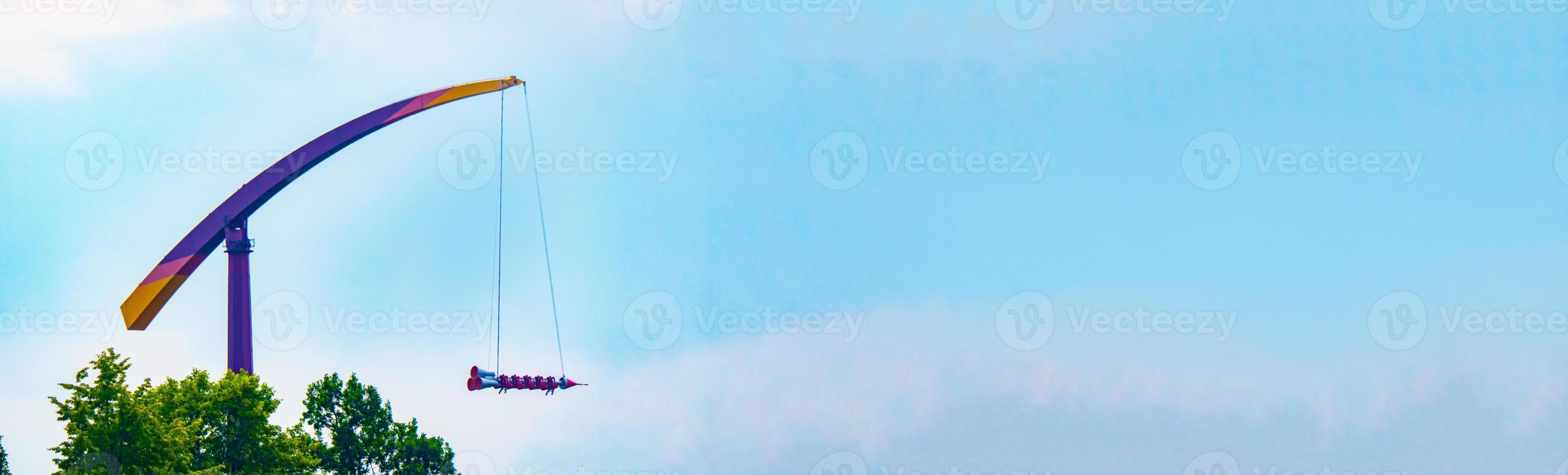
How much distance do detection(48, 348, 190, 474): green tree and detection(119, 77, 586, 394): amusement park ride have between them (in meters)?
15.4

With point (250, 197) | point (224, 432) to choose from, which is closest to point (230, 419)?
point (224, 432)

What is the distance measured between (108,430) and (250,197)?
832 inches

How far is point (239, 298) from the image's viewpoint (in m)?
79.9

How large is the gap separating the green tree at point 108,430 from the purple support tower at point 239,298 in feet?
49.3

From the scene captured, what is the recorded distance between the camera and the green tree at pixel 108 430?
207 feet

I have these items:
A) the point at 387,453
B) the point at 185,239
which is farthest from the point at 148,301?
the point at 387,453

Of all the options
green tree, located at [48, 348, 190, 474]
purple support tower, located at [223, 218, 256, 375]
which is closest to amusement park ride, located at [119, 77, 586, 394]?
purple support tower, located at [223, 218, 256, 375]

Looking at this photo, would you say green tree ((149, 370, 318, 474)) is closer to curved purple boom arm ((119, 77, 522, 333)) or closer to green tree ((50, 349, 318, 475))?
green tree ((50, 349, 318, 475))

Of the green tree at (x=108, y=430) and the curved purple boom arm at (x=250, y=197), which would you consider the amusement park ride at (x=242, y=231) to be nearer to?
the curved purple boom arm at (x=250, y=197)

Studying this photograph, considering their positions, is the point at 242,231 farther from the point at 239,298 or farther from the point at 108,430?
the point at 108,430

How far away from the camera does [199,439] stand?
236 feet

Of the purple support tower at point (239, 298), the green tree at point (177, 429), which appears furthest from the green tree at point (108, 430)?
the purple support tower at point (239, 298)

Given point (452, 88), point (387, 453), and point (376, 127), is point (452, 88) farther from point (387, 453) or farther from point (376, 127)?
point (387, 453)

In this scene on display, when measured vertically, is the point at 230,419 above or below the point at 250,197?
below
